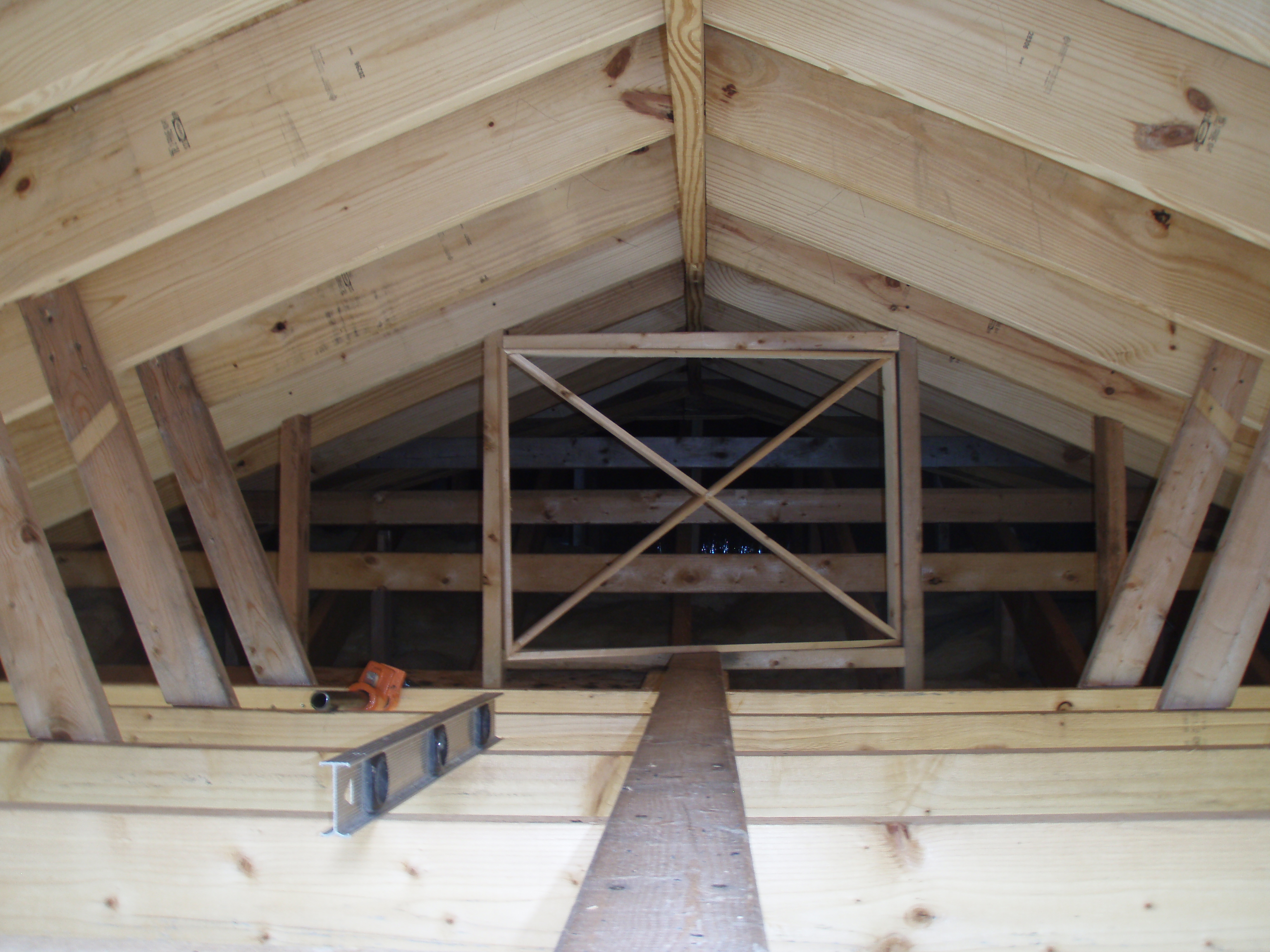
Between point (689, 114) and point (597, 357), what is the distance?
5.10 feet

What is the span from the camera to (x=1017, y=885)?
1.31 meters

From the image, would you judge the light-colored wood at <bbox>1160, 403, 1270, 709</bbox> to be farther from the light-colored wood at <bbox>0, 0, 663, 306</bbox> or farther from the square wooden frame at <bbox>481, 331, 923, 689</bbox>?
the light-colored wood at <bbox>0, 0, 663, 306</bbox>

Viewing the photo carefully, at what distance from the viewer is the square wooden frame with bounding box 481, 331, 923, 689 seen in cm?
336

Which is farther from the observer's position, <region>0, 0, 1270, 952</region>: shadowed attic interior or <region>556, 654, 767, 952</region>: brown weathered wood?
<region>0, 0, 1270, 952</region>: shadowed attic interior

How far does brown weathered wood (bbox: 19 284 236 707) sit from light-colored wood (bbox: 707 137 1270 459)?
5.55 feet

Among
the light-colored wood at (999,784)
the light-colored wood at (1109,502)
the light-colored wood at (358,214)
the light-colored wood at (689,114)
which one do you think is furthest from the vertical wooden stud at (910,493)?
the light-colored wood at (358,214)

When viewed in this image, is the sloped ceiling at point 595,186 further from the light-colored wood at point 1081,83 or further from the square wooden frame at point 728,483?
the square wooden frame at point 728,483

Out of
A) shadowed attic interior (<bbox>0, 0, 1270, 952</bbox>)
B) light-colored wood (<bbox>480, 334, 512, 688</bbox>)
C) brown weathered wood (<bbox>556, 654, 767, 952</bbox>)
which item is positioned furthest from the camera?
light-colored wood (<bbox>480, 334, 512, 688</bbox>)

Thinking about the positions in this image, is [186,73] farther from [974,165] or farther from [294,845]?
[974,165]

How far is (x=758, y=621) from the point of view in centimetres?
610

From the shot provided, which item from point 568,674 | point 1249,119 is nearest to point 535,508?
point 568,674

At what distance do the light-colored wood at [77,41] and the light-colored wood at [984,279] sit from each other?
56.8 inches

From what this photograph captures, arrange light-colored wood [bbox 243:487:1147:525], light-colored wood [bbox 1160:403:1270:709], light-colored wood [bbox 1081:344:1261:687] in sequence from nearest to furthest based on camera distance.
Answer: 1. light-colored wood [bbox 1160:403:1270:709]
2. light-colored wood [bbox 1081:344:1261:687]
3. light-colored wood [bbox 243:487:1147:525]

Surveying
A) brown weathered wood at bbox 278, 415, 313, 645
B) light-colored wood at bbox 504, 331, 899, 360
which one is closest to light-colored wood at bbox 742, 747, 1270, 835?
light-colored wood at bbox 504, 331, 899, 360
